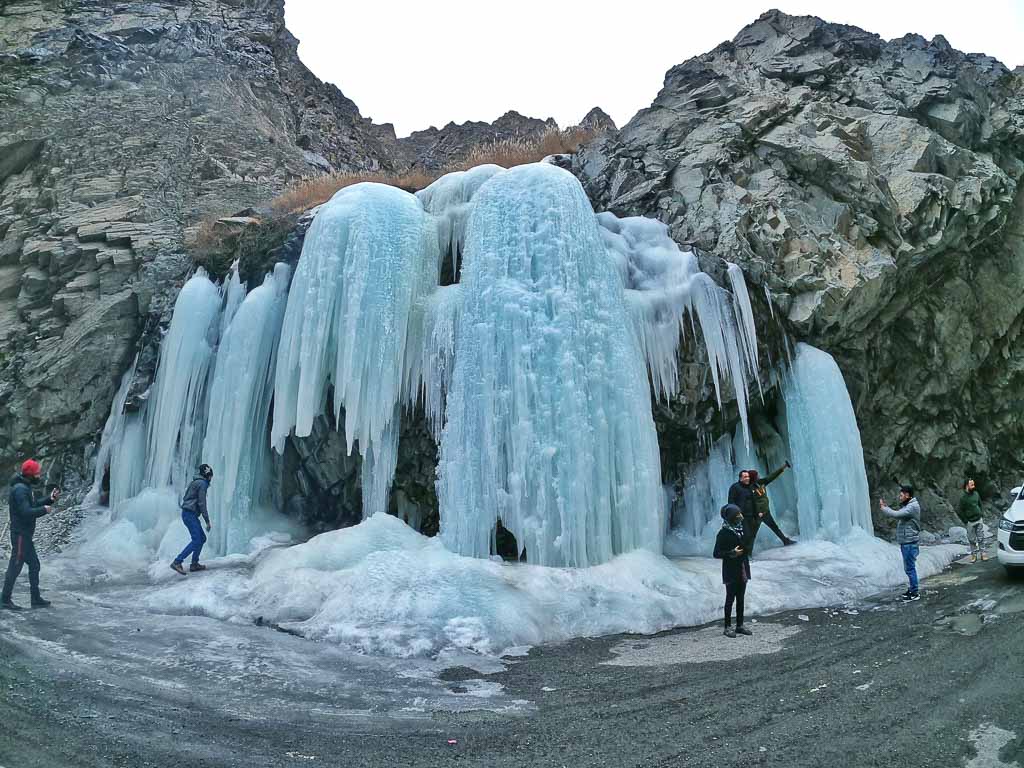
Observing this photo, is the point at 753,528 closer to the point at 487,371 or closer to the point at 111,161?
the point at 487,371

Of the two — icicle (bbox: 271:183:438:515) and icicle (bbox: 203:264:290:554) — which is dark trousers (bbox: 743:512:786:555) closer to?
icicle (bbox: 271:183:438:515)

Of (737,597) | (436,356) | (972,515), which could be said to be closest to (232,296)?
(436,356)

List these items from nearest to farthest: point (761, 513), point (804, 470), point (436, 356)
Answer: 1. point (761, 513)
2. point (436, 356)
3. point (804, 470)

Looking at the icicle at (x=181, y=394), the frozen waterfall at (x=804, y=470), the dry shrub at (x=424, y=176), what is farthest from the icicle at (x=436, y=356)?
the dry shrub at (x=424, y=176)

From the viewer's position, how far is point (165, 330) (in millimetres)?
12289

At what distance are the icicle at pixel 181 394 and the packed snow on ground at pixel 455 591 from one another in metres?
2.01

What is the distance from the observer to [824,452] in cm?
1045

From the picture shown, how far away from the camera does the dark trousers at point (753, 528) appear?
8.39 metres

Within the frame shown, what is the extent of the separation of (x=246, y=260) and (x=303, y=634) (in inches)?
288

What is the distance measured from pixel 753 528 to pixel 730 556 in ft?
7.34

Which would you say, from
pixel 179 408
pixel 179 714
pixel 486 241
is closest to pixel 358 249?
pixel 486 241

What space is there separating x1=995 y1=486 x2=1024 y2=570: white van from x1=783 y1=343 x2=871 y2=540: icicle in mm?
2030

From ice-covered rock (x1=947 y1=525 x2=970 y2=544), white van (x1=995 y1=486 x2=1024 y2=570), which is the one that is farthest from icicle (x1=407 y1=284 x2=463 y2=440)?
ice-covered rock (x1=947 y1=525 x2=970 y2=544)

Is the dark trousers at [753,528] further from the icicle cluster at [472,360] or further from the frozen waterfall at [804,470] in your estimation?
the icicle cluster at [472,360]
